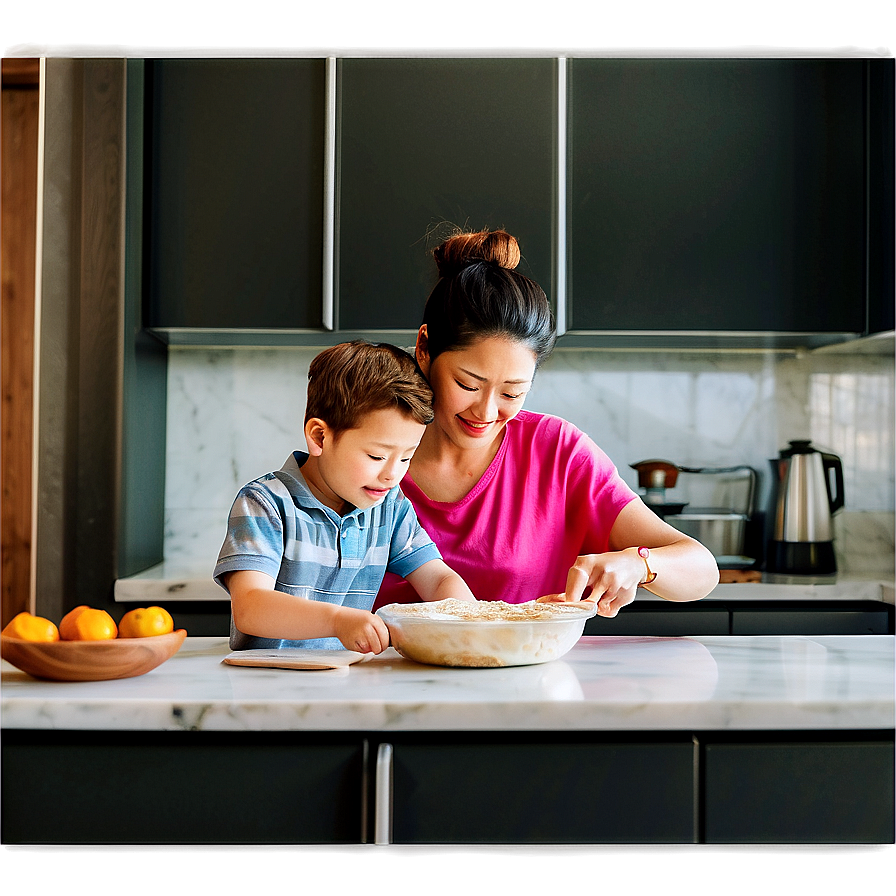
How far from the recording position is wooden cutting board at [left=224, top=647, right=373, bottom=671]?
1.01 metres

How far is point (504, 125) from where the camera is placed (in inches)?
92.4

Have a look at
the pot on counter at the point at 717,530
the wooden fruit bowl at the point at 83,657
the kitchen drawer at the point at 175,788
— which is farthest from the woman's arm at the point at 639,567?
the pot on counter at the point at 717,530

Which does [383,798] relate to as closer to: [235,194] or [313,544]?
[313,544]

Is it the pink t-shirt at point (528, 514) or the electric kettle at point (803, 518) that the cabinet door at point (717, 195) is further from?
the pink t-shirt at point (528, 514)

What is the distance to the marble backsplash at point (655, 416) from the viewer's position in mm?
2721

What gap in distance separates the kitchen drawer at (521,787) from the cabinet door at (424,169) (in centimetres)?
160

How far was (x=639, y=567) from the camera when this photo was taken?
126 centimetres

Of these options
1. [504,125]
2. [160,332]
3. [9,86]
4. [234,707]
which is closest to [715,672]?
[234,707]

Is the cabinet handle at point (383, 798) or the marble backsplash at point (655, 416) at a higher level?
the marble backsplash at point (655, 416)

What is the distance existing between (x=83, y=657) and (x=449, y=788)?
42cm

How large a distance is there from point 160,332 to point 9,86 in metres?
1.10

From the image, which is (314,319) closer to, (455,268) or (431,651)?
(455,268)

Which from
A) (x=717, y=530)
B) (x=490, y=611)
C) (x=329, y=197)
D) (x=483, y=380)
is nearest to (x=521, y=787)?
(x=490, y=611)

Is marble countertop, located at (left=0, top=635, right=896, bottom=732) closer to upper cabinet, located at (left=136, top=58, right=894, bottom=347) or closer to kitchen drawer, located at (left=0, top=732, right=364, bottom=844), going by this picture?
kitchen drawer, located at (left=0, top=732, right=364, bottom=844)
